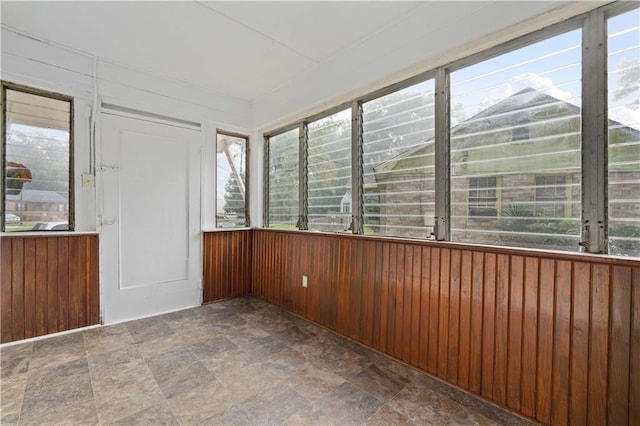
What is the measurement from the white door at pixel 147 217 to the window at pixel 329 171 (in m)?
1.50

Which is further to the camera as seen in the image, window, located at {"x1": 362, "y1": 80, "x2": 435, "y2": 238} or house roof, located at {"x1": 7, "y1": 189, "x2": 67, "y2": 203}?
house roof, located at {"x1": 7, "y1": 189, "x2": 67, "y2": 203}

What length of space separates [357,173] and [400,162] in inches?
17.8

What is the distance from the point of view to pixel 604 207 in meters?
1.43

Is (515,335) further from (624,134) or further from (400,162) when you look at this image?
(400,162)

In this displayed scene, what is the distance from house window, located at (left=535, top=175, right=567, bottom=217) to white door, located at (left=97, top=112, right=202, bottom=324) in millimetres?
3409

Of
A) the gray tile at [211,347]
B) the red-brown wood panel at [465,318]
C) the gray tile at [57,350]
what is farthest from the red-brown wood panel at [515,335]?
the gray tile at [57,350]

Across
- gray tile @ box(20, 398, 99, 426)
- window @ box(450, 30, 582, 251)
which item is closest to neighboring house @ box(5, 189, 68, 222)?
gray tile @ box(20, 398, 99, 426)

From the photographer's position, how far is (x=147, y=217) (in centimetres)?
317

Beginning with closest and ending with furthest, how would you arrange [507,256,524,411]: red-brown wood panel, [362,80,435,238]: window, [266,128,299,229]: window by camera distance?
[507,256,524,411]: red-brown wood panel, [362,80,435,238]: window, [266,128,299,229]: window

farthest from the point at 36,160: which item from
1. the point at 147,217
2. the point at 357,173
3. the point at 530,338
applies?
the point at 530,338

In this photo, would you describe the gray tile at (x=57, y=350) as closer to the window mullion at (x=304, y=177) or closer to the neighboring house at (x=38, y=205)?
the neighboring house at (x=38, y=205)

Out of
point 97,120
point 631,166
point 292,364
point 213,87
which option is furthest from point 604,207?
point 97,120

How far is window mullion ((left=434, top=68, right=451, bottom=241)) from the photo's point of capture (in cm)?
201

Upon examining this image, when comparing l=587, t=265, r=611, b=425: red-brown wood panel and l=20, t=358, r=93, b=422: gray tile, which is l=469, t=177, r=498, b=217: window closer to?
l=587, t=265, r=611, b=425: red-brown wood panel
